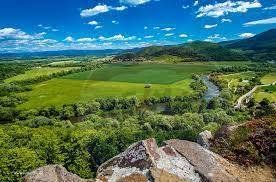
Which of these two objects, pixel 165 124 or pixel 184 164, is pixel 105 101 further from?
pixel 184 164

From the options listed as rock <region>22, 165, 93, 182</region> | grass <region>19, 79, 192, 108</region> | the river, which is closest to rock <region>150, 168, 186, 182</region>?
rock <region>22, 165, 93, 182</region>

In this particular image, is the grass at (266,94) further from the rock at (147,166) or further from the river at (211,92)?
the rock at (147,166)

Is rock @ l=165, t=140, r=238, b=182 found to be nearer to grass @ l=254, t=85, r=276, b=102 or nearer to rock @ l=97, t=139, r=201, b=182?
rock @ l=97, t=139, r=201, b=182

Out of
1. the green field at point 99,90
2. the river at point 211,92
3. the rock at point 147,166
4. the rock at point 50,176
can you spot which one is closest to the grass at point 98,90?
the green field at point 99,90

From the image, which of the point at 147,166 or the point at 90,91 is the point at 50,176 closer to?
the point at 147,166

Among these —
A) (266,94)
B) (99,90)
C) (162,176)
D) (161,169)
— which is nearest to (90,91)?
(99,90)

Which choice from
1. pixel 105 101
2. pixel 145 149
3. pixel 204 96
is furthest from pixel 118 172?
pixel 204 96
